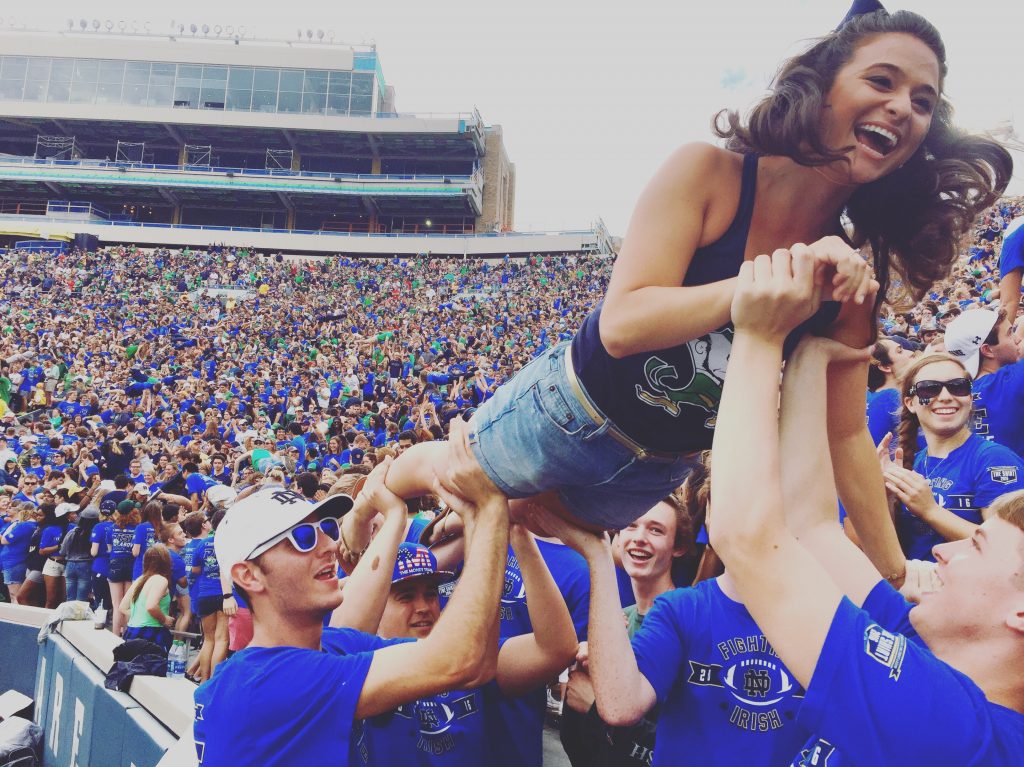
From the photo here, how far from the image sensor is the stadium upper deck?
39.8 meters

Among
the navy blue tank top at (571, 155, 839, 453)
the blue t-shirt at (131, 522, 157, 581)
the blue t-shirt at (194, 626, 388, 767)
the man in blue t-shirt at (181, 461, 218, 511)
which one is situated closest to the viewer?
the navy blue tank top at (571, 155, 839, 453)

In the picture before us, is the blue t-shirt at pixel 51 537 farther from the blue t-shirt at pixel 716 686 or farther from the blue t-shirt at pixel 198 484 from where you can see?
the blue t-shirt at pixel 716 686

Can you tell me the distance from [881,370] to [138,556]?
22.0 ft

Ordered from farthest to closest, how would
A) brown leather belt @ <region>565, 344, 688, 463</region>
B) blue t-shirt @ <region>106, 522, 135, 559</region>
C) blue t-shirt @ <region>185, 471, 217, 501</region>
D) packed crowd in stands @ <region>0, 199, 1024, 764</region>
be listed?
blue t-shirt @ <region>185, 471, 217, 501</region>
blue t-shirt @ <region>106, 522, 135, 559</region>
packed crowd in stands @ <region>0, 199, 1024, 764</region>
brown leather belt @ <region>565, 344, 688, 463</region>

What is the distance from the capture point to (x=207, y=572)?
20.7 ft

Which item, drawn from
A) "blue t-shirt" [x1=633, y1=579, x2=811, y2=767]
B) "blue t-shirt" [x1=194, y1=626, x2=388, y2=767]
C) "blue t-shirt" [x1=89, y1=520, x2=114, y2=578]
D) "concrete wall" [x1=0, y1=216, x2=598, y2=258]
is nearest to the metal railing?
"concrete wall" [x1=0, y1=216, x2=598, y2=258]

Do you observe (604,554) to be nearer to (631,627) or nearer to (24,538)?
(631,627)

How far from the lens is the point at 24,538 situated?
9.02 m

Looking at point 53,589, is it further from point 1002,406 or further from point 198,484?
point 1002,406

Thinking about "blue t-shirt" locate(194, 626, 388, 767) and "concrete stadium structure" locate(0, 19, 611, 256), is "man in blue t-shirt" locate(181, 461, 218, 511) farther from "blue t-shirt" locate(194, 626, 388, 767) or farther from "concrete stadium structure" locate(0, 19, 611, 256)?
"concrete stadium structure" locate(0, 19, 611, 256)

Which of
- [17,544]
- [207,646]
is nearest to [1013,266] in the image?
[207,646]

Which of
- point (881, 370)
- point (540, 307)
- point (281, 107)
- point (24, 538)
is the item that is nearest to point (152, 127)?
point (281, 107)

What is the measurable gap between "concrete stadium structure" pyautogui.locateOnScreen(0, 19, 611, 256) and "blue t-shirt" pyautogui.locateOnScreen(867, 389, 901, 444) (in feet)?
113

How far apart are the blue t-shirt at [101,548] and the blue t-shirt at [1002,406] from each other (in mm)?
8025
